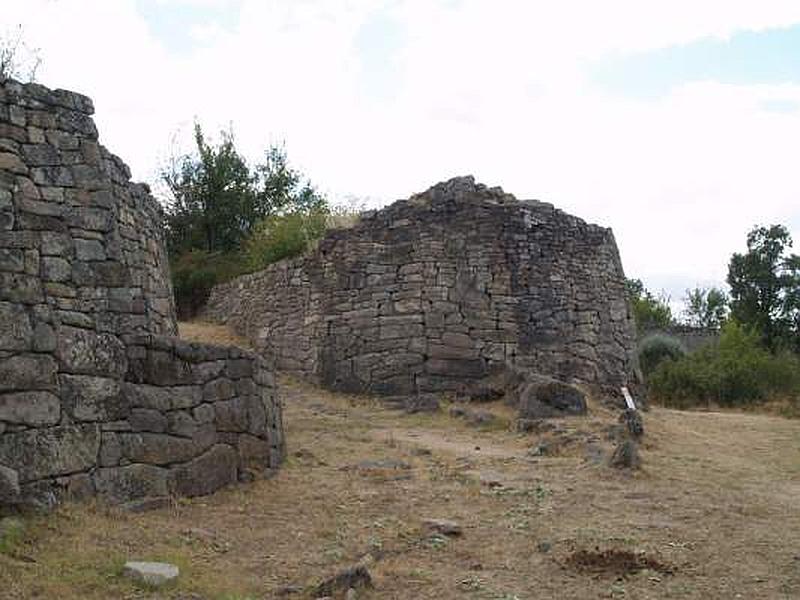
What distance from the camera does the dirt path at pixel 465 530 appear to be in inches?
208

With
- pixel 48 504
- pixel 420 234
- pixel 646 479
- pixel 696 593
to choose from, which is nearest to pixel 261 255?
pixel 420 234

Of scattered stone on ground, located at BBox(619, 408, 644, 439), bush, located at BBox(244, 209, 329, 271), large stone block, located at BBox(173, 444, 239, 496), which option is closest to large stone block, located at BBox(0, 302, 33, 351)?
large stone block, located at BBox(173, 444, 239, 496)

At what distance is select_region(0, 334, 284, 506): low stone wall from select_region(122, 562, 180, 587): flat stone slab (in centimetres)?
107

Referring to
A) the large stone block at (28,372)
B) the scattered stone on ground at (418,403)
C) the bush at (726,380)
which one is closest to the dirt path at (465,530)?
the large stone block at (28,372)

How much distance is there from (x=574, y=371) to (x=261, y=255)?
9087 millimetres

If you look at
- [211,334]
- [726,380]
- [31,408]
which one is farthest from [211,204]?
[31,408]

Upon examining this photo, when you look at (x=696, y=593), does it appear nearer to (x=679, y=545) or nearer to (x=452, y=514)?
(x=679, y=545)

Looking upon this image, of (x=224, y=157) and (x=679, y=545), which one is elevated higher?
(x=224, y=157)

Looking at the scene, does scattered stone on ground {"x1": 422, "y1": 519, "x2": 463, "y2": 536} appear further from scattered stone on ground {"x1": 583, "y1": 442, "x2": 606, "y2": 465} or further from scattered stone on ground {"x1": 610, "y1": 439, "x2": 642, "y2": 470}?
scattered stone on ground {"x1": 583, "y1": 442, "x2": 606, "y2": 465}

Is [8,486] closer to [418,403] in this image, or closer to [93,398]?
[93,398]

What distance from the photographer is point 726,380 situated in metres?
19.5

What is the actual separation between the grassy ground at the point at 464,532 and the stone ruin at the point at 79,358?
32 centimetres

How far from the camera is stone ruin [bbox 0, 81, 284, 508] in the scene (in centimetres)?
609

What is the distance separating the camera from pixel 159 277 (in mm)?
11125
